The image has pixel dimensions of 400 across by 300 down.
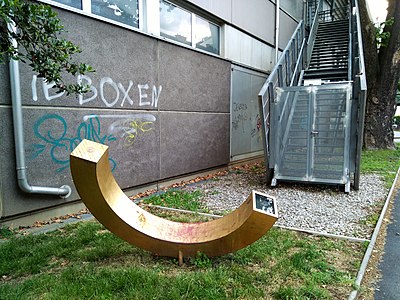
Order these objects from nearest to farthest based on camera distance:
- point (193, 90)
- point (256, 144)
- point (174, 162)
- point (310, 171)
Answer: point (310, 171) < point (174, 162) < point (193, 90) < point (256, 144)

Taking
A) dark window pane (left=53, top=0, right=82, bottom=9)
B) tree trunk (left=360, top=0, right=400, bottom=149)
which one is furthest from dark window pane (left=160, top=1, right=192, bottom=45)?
tree trunk (left=360, top=0, right=400, bottom=149)

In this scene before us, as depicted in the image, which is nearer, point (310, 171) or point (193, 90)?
point (310, 171)

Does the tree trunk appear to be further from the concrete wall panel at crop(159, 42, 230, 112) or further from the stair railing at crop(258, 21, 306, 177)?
the concrete wall panel at crop(159, 42, 230, 112)

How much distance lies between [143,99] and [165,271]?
3.97 metres

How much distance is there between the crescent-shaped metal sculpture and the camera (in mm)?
2541

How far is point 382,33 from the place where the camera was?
12.2 m

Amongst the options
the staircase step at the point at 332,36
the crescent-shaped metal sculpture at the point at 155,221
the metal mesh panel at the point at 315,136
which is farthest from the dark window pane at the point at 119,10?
the staircase step at the point at 332,36

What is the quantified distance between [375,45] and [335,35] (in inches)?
75.7

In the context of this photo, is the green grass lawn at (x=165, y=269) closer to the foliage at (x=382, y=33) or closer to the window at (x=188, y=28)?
the window at (x=188, y=28)

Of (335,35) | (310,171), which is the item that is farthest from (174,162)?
(335,35)

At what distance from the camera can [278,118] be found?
650 cm

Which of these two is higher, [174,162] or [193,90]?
[193,90]

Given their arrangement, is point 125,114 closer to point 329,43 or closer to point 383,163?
point 383,163

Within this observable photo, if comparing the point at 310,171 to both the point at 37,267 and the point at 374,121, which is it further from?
the point at 374,121
